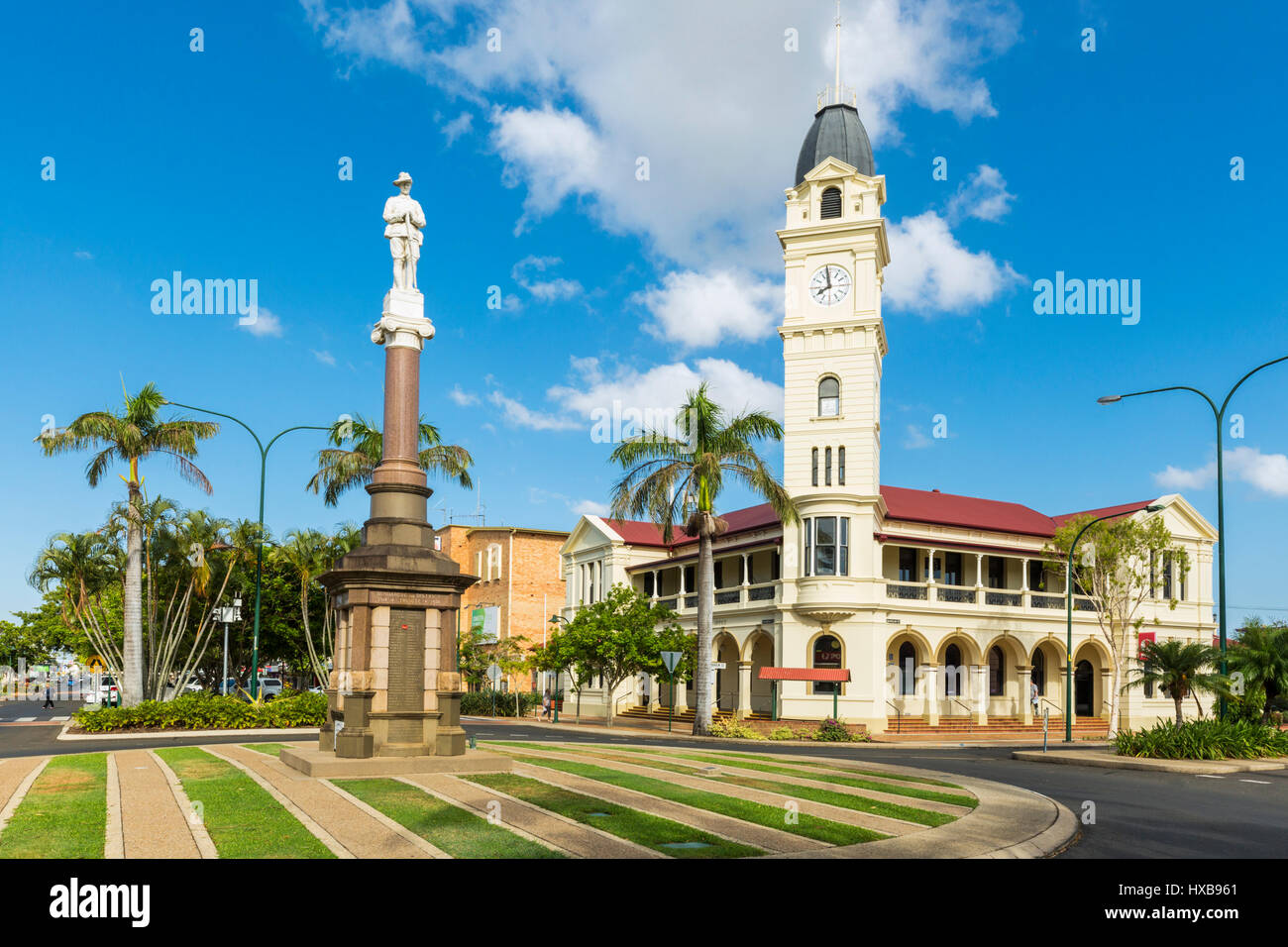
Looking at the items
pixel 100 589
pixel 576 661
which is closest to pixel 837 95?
pixel 576 661

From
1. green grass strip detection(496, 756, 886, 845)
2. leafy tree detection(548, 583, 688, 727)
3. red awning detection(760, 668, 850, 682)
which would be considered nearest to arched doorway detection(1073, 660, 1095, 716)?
red awning detection(760, 668, 850, 682)

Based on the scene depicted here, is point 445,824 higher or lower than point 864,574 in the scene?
lower

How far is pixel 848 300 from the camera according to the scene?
1642 inches

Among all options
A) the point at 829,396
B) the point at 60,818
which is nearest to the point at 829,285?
the point at 829,396

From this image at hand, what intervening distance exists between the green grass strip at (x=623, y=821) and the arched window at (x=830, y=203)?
33.3 meters

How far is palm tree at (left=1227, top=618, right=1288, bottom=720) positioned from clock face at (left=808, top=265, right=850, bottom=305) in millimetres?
20224

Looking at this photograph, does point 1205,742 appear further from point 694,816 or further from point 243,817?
point 243,817

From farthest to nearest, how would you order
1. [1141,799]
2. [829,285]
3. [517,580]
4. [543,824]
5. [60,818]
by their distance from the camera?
[517,580] < [829,285] < [1141,799] < [60,818] < [543,824]

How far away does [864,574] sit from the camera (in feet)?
131

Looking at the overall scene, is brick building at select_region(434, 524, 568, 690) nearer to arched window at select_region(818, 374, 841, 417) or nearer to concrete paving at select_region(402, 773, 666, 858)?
arched window at select_region(818, 374, 841, 417)

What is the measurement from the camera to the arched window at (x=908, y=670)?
4253 centimetres

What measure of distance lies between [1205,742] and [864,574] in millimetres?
17779

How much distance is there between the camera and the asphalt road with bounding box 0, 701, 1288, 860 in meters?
11.0
